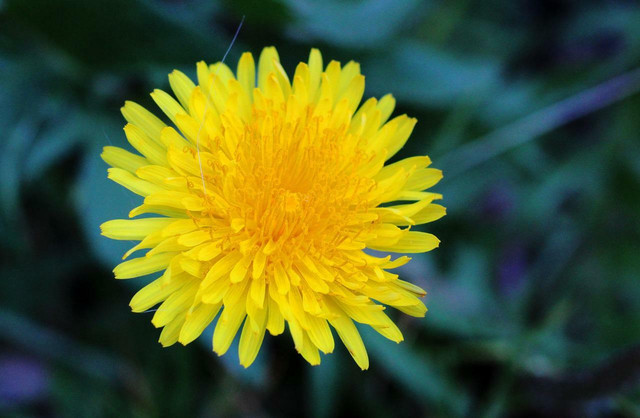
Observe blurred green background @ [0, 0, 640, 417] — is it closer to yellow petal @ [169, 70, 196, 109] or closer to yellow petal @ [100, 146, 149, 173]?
yellow petal @ [100, 146, 149, 173]

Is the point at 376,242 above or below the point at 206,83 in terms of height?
below

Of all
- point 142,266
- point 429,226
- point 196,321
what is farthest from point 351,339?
point 429,226

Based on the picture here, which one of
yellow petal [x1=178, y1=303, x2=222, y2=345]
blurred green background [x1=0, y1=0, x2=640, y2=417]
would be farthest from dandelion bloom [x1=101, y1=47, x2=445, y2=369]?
blurred green background [x1=0, y1=0, x2=640, y2=417]

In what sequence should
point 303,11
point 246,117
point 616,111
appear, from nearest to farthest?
point 246,117 < point 303,11 < point 616,111

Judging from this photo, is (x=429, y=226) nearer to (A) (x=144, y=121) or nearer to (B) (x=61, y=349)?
(A) (x=144, y=121)

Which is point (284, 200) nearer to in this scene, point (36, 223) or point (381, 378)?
point (381, 378)

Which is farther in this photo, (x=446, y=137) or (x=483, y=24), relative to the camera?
(x=483, y=24)

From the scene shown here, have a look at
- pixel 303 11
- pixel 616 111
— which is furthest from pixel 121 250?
pixel 616 111
